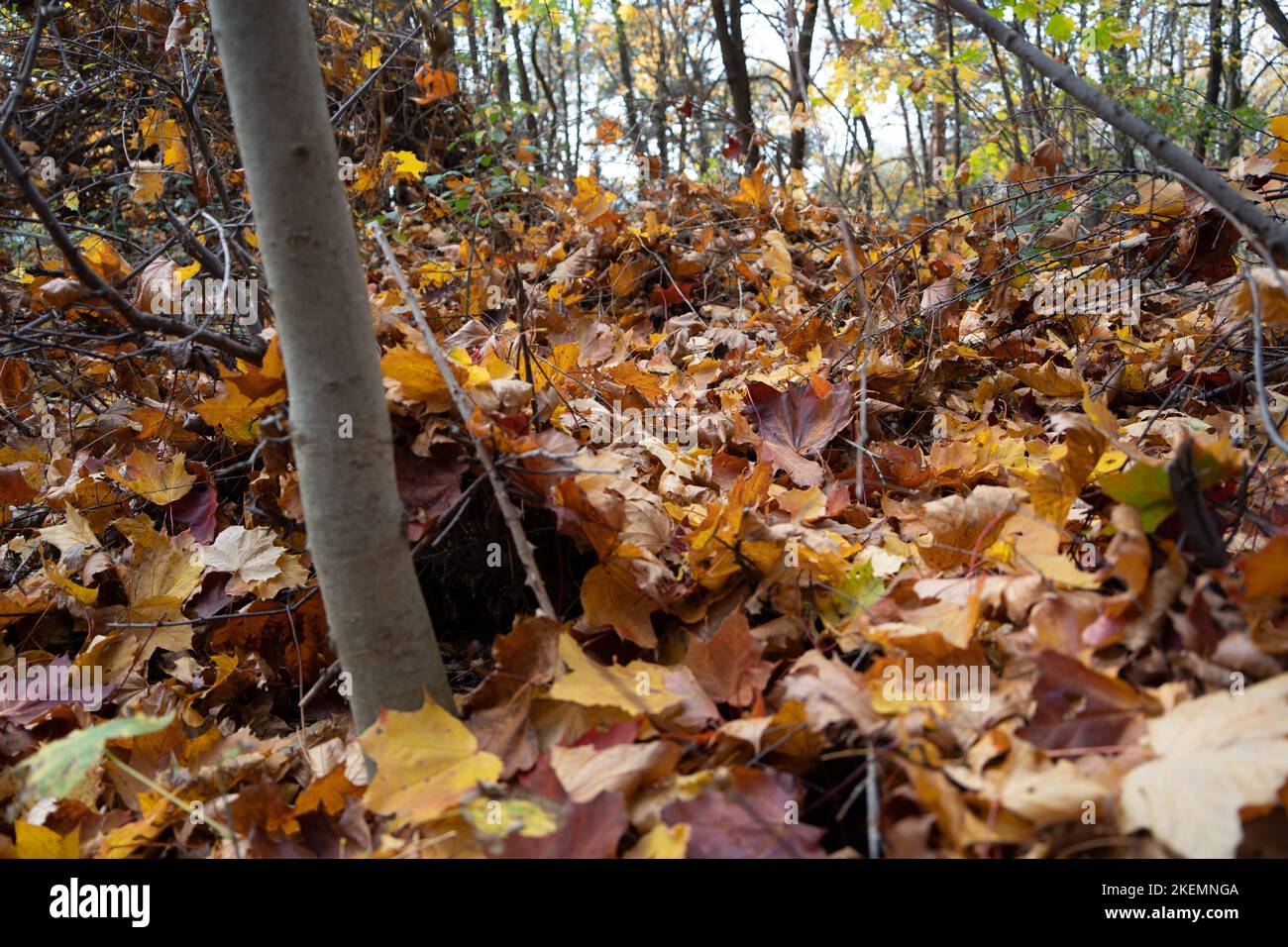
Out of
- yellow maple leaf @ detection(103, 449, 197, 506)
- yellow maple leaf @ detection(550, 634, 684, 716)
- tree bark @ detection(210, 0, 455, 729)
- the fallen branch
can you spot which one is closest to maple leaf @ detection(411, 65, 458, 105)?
yellow maple leaf @ detection(103, 449, 197, 506)

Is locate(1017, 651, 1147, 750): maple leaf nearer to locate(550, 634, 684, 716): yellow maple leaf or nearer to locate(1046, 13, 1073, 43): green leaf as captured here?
locate(550, 634, 684, 716): yellow maple leaf

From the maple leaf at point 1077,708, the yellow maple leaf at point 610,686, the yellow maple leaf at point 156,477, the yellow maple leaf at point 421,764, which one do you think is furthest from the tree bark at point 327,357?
the yellow maple leaf at point 156,477

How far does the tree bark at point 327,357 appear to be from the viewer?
1010 mm

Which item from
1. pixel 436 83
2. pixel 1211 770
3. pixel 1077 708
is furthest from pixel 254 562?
pixel 436 83

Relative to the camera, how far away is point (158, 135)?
107 inches

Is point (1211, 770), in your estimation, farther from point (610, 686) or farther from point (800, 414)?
point (800, 414)

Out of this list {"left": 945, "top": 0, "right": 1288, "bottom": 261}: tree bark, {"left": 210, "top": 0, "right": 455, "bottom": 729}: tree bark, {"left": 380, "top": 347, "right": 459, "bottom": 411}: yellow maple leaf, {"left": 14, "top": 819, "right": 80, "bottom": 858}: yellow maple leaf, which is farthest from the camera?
{"left": 380, "top": 347, "right": 459, "bottom": 411}: yellow maple leaf

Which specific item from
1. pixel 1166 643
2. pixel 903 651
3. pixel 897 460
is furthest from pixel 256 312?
pixel 1166 643

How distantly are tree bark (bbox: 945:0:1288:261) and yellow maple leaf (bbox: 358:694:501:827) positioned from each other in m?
1.37

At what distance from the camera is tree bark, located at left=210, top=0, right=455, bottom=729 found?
1010 millimetres

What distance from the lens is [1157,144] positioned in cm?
141

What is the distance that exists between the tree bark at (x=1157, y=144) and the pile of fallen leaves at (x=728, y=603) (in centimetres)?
12

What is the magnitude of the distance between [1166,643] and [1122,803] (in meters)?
0.28
